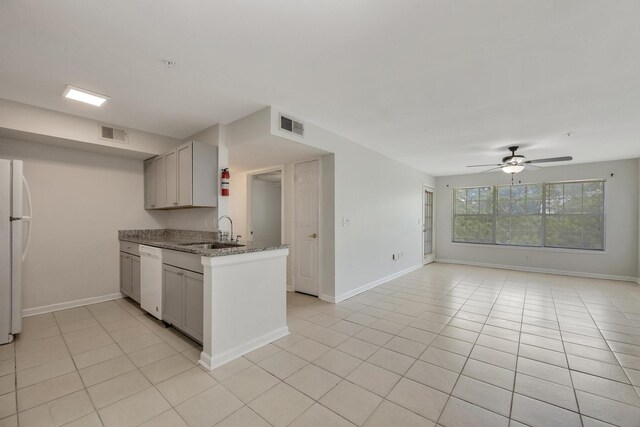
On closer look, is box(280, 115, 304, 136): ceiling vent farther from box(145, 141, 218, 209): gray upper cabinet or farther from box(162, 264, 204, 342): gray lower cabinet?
box(162, 264, 204, 342): gray lower cabinet

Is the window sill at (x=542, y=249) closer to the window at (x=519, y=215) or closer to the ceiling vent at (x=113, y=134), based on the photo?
the window at (x=519, y=215)

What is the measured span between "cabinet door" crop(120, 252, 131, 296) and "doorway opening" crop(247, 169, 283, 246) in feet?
6.36

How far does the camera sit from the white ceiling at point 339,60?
1.64 meters

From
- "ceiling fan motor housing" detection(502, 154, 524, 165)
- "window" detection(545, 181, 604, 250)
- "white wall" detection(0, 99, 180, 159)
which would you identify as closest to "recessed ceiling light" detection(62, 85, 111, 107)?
"white wall" detection(0, 99, 180, 159)

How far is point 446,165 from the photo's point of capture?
621 centimetres

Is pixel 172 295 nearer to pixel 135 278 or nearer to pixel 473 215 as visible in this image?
pixel 135 278

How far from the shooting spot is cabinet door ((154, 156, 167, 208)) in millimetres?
3914

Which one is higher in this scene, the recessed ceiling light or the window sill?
the recessed ceiling light

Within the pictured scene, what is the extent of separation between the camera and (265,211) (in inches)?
214

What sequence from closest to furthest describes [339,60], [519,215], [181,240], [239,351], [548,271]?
1. [339,60]
2. [239,351]
3. [181,240]
4. [548,271]
5. [519,215]

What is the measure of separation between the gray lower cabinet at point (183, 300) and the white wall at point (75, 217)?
1820mm

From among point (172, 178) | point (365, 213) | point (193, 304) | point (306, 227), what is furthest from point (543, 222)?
point (172, 178)

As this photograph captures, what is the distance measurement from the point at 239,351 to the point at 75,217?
127 inches

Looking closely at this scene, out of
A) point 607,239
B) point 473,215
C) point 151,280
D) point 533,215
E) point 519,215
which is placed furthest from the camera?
point 473,215
